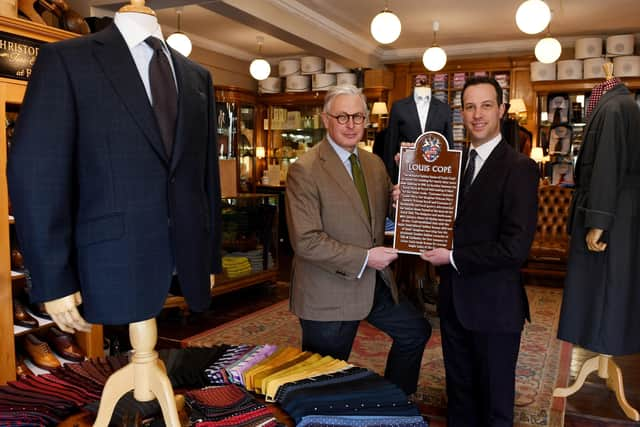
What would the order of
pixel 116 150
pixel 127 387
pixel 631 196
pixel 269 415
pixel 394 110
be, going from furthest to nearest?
1. pixel 394 110
2. pixel 631 196
3. pixel 269 415
4. pixel 127 387
5. pixel 116 150

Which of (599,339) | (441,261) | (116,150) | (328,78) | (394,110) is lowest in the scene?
(599,339)

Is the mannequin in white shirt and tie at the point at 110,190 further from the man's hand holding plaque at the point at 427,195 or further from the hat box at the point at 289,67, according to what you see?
the hat box at the point at 289,67

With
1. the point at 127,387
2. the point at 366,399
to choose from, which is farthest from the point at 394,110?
the point at 127,387

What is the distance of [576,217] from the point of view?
113 inches

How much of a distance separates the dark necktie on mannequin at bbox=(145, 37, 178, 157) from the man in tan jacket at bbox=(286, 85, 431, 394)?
3.07 ft

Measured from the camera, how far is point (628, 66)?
718 cm

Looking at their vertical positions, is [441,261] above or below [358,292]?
above

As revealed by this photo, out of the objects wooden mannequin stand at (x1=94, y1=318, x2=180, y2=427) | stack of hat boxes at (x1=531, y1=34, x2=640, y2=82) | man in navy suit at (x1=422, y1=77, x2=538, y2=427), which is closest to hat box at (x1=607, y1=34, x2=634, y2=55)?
stack of hat boxes at (x1=531, y1=34, x2=640, y2=82)

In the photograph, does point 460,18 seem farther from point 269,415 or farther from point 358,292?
point 269,415

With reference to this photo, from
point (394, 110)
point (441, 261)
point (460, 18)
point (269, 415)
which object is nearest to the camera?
point (269, 415)

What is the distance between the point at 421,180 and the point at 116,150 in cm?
138

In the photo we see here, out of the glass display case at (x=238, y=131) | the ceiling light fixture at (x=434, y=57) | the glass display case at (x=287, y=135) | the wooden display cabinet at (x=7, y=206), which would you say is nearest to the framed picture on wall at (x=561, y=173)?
the ceiling light fixture at (x=434, y=57)

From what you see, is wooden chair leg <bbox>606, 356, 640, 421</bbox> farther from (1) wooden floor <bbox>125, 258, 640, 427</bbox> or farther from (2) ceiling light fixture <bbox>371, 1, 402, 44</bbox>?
(2) ceiling light fixture <bbox>371, 1, 402, 44</bbox>

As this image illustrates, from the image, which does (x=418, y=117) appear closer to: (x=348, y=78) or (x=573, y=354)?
(x=573, y=354)
